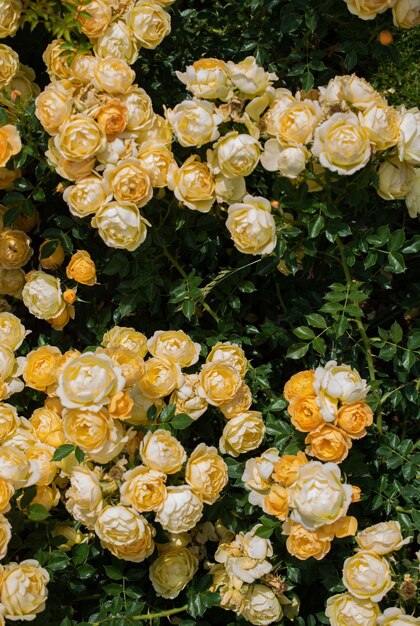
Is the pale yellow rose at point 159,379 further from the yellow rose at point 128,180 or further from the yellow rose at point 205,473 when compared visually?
the yellow rose at point 128,180

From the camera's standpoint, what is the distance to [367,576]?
189 cm

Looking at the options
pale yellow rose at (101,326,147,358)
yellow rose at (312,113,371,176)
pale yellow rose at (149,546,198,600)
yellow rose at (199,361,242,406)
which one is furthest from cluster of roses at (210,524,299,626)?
yellow rose at (312,113,371,176)

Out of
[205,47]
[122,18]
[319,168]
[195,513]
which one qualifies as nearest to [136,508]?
[195,513]

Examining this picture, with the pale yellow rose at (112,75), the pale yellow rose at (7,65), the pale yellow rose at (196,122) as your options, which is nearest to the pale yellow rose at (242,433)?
the pale yellow rose at (196,122)

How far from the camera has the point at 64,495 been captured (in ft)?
7.32

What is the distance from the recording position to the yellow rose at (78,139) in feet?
6.81

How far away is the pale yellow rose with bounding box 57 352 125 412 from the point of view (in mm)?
1824

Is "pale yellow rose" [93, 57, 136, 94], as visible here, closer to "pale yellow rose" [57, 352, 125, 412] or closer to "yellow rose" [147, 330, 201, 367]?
"yellow rose" [147, 330, 201, 367]

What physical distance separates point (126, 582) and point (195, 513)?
0.41 m

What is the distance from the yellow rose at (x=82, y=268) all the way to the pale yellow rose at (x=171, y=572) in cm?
81

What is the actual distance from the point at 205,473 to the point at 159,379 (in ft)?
0.89

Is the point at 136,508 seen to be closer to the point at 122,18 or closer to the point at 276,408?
the point at 276,408

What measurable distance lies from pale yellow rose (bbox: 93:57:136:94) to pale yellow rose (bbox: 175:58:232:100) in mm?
179

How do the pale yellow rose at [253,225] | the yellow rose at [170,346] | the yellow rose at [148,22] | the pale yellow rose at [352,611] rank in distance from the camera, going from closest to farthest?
1. the pale yellow rose at [352,611]
2. the pale yellow rose at [253,225]
3. the yellow rose at [170,346]
4. the yellow rose at [148,22]
